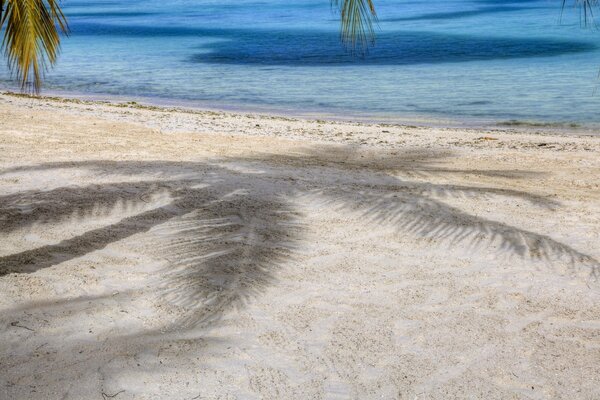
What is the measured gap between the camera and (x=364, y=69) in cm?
2344

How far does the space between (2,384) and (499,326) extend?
250cm

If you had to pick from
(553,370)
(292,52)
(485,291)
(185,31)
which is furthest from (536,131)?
(185,31)

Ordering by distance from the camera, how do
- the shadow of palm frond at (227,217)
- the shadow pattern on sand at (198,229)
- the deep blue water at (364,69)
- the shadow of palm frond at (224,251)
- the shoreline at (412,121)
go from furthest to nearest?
the deep blue water at (364,69) → the shoreline at (412,121) → the shadow of palm frond at (227,217) → the shadow of palm frond at (224,251) → the shadow pattern on sand at (198,229)

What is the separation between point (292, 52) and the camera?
28984mm

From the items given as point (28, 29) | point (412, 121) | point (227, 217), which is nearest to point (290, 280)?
point (227, 217)

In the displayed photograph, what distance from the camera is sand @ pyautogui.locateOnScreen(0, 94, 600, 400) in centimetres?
335

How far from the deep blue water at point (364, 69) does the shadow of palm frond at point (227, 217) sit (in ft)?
29.5

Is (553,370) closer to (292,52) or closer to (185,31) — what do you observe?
(292,52)

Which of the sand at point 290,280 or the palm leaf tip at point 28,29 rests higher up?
the palm leaf tip at point 28,29

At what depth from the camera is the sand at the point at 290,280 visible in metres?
3.35

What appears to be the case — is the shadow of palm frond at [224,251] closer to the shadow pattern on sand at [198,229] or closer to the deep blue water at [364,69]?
the shadow pattern on sand at [198,229]

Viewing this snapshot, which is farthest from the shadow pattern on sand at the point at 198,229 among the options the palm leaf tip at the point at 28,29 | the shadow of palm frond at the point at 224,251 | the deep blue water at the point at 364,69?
the deep blue water at the point at 364,69

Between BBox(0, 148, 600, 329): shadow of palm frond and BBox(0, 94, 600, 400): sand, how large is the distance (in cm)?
2

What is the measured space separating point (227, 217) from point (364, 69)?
18.7 meters
